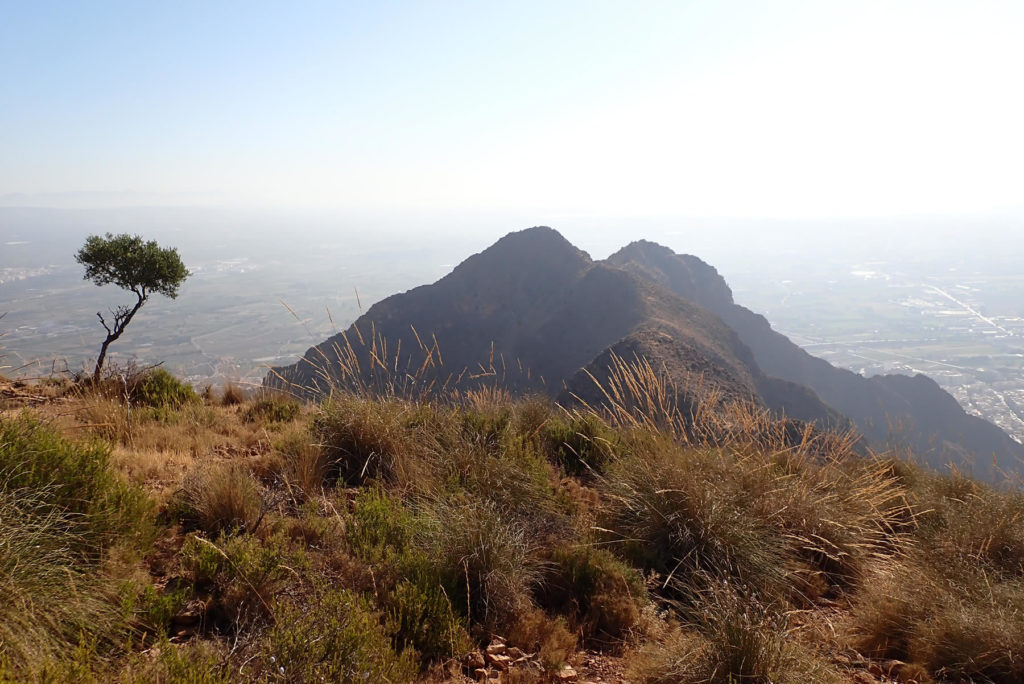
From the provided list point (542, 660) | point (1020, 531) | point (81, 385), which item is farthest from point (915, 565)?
point (81, 385)

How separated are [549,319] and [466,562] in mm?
47060

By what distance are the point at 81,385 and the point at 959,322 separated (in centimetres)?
17901

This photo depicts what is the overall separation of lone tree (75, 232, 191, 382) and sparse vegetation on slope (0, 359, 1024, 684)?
9.05 m

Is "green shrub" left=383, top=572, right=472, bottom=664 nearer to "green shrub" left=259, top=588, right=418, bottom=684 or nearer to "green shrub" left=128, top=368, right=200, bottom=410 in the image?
"green shrub" left=259, top=588, right=418, bottom=684

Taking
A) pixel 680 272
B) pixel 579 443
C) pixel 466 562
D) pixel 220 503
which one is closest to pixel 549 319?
pixel 680 272

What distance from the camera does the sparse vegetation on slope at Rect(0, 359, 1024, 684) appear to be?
7.16ft

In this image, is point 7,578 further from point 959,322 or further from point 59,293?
point 959,322

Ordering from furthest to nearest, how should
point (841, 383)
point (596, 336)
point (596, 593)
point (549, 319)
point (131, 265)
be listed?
1. point (841, 383)
2. point (549, 319)
3. point (596, 336)
4. point (131, 265)
5. point (596, 593)

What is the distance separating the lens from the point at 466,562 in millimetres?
2855

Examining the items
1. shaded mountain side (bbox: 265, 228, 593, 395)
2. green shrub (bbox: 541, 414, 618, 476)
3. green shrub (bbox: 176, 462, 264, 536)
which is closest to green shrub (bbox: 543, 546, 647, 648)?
green shrub (bbox: 541, 414, 618, 476)

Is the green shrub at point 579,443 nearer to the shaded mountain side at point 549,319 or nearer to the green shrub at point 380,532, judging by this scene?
the green shrub at point 380,532

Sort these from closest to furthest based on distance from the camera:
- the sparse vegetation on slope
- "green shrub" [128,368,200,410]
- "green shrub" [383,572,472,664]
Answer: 1. the sparse vegetation on slope
2. "green shrub" [383,572,472,664]
3. "green shrub" [128,368,200,410]

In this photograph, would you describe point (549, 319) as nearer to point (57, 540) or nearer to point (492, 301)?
point (492, 301)

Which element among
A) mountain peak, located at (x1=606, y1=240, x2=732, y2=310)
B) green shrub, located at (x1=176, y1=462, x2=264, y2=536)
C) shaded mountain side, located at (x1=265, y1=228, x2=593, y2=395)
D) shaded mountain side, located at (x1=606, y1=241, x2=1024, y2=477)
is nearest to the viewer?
green shrub, located at (x1=176, y1=462, x2=264, y2=536)
